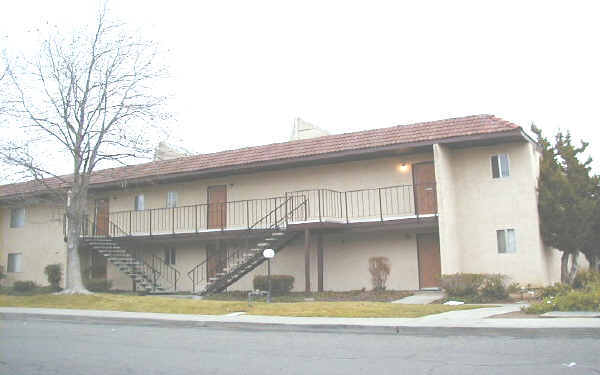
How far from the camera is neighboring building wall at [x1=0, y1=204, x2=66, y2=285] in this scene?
92.6 ft

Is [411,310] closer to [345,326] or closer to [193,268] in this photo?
[345,326]

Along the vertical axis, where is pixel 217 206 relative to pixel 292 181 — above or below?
below

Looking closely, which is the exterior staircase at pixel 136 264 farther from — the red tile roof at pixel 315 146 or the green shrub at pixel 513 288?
the green shrub at pixel 513 288

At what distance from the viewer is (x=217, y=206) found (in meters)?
24.8

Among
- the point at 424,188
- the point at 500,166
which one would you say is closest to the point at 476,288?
the point at 424,188

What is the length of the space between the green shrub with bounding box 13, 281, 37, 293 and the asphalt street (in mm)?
15998

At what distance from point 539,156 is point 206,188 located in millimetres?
12930

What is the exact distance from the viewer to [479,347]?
30.6 ft

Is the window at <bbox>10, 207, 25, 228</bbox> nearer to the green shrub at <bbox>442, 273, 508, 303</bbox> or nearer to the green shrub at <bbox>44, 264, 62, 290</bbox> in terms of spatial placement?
the green shrub at <bbox>44, 264, 62, 290</bbox>

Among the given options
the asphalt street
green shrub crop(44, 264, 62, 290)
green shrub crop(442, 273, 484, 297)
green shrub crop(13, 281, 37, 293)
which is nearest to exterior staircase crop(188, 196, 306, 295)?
green shrub crop(442, 273, 484, 297)

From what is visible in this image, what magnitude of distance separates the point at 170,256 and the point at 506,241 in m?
13.8

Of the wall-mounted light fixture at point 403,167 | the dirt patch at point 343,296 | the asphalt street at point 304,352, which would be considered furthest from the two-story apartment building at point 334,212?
the asphalt street at point 304,352

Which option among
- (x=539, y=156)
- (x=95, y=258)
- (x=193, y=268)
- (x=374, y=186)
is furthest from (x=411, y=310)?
(x=95, y=258)

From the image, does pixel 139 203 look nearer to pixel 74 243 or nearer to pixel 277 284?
pixel 74 243
